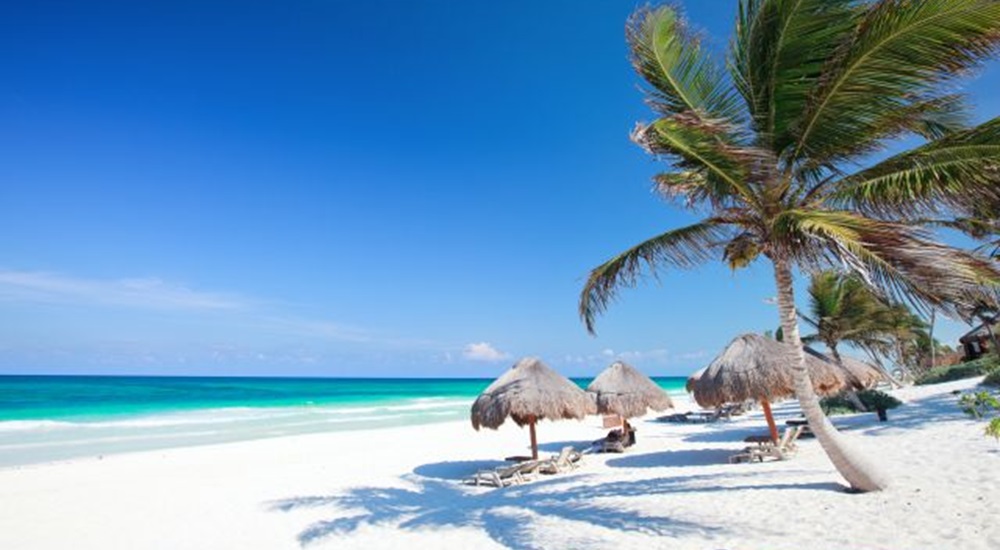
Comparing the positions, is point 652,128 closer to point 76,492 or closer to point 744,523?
point 744,523

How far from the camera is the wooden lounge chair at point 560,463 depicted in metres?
10.2

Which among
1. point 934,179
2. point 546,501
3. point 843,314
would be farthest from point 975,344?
point 546,501

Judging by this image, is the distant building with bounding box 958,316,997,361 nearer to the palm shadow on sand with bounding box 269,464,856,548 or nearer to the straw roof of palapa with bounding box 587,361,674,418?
the straw roof of palapa with bounding box 587,361,674,418

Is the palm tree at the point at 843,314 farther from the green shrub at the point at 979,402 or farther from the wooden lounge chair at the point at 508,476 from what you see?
the wooden lounge chair at the point at 508,476

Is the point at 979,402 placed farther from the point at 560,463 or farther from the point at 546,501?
the point at 560,463

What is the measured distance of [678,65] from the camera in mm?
6039

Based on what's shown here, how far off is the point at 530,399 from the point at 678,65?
7.09 meters

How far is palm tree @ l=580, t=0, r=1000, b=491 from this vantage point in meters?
4.51

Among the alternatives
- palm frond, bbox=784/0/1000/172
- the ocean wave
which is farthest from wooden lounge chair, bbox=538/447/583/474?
the ocean wave

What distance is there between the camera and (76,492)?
10.0 meters

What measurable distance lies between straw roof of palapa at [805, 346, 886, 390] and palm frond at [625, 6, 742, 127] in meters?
7.69

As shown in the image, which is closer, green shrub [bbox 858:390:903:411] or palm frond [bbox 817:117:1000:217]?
palm frond [bbox 817:117:1000:217]

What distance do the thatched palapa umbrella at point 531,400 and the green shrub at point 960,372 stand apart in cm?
1842

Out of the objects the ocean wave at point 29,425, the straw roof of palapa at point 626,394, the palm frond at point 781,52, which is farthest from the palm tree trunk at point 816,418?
the ocean wave at point 29,425
